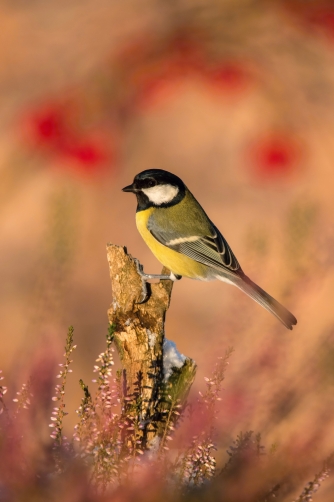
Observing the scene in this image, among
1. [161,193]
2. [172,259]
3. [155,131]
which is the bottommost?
[172,259]

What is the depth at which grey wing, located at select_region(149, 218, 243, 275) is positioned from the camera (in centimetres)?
203

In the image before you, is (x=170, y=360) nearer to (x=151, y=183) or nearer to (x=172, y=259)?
(x=172, y=259)

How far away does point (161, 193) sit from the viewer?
6.64 ft

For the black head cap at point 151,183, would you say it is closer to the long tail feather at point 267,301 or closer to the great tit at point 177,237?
the great tit at point 177,237

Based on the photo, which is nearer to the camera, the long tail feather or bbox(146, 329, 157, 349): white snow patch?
bbox(146, 329, 157, 349): white snow patch

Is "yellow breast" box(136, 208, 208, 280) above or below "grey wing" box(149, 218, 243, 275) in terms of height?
below

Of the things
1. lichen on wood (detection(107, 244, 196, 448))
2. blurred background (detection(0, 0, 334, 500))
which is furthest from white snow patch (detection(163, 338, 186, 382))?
blurred background (detection(0, 0, 334, 500))

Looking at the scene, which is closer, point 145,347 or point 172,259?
point 145,347

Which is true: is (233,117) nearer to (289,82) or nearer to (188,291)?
(289,82)

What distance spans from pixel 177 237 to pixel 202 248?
94 millimetres

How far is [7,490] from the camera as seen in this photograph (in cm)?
88

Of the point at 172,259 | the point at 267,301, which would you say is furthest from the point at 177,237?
the point at 267,301

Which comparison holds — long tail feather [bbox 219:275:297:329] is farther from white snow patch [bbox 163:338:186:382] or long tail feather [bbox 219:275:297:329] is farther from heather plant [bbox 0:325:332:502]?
heather plant [bbox 0:325:332:502]

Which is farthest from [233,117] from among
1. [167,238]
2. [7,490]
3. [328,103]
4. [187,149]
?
[7,490]
